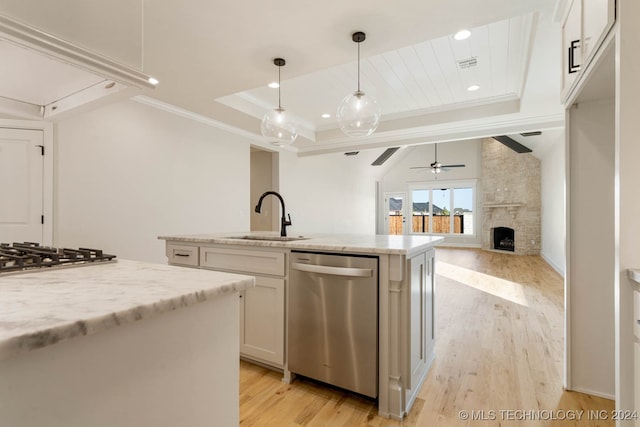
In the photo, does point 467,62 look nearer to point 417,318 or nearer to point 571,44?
point 571,44

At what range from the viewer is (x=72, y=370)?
1.77 feet

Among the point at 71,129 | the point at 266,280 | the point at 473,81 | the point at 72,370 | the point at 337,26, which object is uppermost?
the point at 473,81

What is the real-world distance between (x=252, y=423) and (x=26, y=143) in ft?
10.4

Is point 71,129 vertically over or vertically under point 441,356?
over

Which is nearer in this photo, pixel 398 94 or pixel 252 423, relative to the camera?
pixel 252 423

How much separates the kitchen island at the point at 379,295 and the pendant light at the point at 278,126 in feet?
3.09

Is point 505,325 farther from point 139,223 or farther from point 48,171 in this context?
point 48,171

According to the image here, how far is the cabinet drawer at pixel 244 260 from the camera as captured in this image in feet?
6.63

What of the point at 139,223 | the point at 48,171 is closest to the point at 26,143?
the point at 48,171

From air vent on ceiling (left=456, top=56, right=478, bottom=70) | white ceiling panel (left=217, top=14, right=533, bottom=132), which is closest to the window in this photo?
white ceiling panel (left=217, top=14, right=533, bottom=132)

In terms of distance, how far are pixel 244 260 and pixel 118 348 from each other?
5.04 ft

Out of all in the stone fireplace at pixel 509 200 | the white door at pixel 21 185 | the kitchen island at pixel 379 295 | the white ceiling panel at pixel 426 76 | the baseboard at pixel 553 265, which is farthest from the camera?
the stone fireplace at pixel 509 200

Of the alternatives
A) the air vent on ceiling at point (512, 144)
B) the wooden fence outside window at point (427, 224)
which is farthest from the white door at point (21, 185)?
the wooden fence outside window at point (427, 224)

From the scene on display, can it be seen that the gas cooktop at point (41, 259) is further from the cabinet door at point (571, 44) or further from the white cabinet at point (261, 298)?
the cabinet door at point (571, 44)
